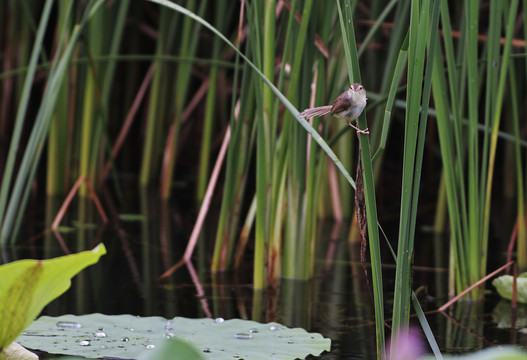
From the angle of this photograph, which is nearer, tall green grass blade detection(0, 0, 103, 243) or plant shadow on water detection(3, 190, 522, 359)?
plant shadow on water detection(3, 190, 522, 359)

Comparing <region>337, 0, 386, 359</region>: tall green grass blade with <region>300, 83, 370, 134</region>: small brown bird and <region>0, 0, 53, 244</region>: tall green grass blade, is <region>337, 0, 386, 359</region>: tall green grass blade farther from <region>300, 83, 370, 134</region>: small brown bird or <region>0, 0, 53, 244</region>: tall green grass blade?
<region>0, 0, 53, 244</region>: tall green grass blade

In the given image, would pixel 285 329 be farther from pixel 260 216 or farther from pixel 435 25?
pixel 435 25

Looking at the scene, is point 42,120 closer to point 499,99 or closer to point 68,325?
point 68,325

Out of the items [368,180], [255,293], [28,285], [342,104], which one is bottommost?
[255,293]

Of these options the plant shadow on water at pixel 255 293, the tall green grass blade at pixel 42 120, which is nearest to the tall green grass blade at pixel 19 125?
the tall green grass blade at pixel 42 120

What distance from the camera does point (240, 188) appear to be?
1971mm

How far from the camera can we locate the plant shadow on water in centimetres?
155

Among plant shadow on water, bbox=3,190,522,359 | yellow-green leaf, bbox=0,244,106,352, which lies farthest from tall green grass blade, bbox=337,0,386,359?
yellow-green leaf, bbox=0,244,106,352

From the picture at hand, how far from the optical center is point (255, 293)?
1829 mm

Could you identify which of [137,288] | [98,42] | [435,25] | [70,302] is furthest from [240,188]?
[98,42]

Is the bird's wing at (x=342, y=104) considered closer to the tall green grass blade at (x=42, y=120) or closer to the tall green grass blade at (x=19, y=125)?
the tall green grass blade at (x=42, y=120)

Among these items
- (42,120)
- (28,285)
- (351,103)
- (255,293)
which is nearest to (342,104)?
(351,103)

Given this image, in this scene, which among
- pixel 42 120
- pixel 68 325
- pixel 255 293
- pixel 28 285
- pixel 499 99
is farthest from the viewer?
pixel 42 120

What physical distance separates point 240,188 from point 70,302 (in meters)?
0.51
